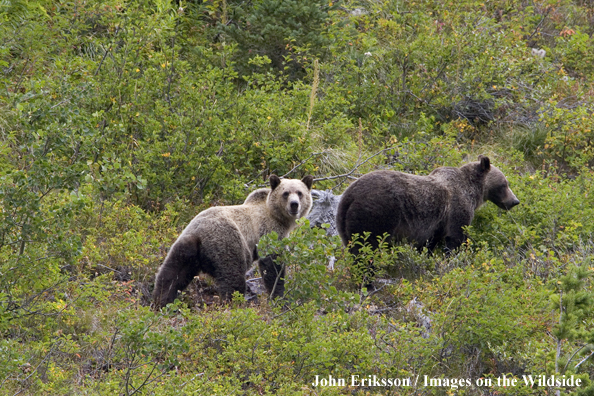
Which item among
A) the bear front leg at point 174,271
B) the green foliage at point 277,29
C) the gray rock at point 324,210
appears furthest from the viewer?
the green foliage at point 277,29

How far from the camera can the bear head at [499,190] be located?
9.42 m

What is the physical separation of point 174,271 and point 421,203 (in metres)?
3.25

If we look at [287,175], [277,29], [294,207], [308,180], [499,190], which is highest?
[277,29]

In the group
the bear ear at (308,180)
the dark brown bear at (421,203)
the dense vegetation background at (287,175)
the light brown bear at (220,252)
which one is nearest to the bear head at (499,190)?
the dark brown bear at (421,203)

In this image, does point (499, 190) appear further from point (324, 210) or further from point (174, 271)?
point (174, 271)

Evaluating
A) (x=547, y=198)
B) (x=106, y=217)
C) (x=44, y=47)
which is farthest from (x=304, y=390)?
(x=44, y=47)

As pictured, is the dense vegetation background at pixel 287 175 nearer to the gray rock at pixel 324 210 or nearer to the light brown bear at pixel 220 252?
the light brown bear at pixel 220 252

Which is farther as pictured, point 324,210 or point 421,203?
point 324,210

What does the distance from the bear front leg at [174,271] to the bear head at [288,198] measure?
1193 millimetres

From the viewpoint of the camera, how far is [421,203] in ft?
27.9

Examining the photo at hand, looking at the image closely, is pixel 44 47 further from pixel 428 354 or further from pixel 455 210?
pixel 428 354

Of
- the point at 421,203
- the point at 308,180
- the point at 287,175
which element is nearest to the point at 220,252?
the point at 308,180

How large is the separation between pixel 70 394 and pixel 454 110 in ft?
30.4

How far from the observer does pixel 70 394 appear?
5391mm
